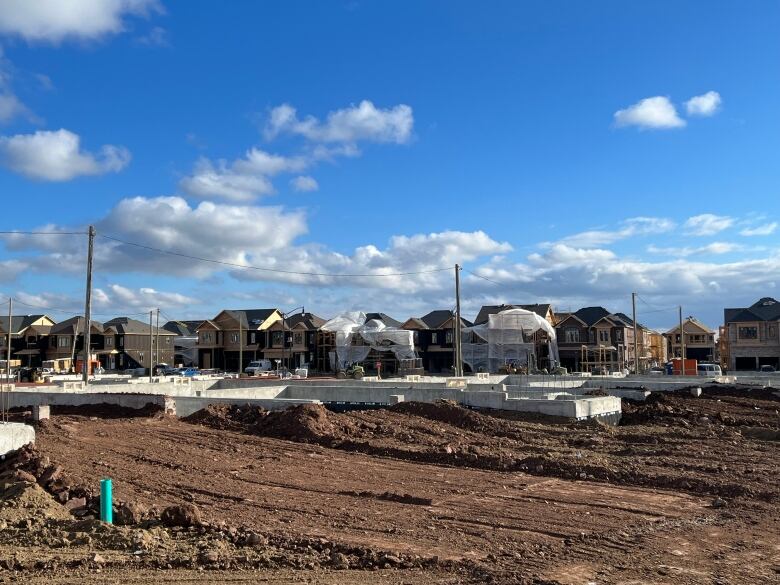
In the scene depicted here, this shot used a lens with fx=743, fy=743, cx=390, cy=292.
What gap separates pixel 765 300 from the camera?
63750 millimetres

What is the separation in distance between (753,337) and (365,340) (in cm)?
3243

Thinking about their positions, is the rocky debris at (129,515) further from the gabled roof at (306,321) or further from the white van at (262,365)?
the gabled roof at (306,321)

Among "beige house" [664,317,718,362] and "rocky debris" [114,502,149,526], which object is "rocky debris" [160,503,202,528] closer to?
"rocky debris" [114,502,149,526]

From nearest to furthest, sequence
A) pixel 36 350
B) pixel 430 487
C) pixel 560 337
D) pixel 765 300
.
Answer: pixel 430 487 → pixel 765 300 → pixel 560 337 → pixel 36 350

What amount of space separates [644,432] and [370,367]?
4869 centimetres

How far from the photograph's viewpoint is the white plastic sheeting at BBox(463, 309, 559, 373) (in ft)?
207

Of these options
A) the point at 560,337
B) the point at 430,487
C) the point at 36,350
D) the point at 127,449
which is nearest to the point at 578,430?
the point at 430,487

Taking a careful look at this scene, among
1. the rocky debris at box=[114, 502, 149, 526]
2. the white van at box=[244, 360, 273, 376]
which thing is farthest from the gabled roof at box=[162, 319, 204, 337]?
the rocky debris at box=[114, 502, 149, 526]

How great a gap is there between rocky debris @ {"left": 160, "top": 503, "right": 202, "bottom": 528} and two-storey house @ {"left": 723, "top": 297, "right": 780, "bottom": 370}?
60.7m

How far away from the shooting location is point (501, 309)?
72.1 metres

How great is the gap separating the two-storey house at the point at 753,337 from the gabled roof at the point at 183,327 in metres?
58.2

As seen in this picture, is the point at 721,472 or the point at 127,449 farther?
the point at 127,449

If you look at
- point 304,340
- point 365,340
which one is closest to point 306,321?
point 304,340

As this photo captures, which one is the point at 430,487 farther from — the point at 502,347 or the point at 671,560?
the point at 502,347
